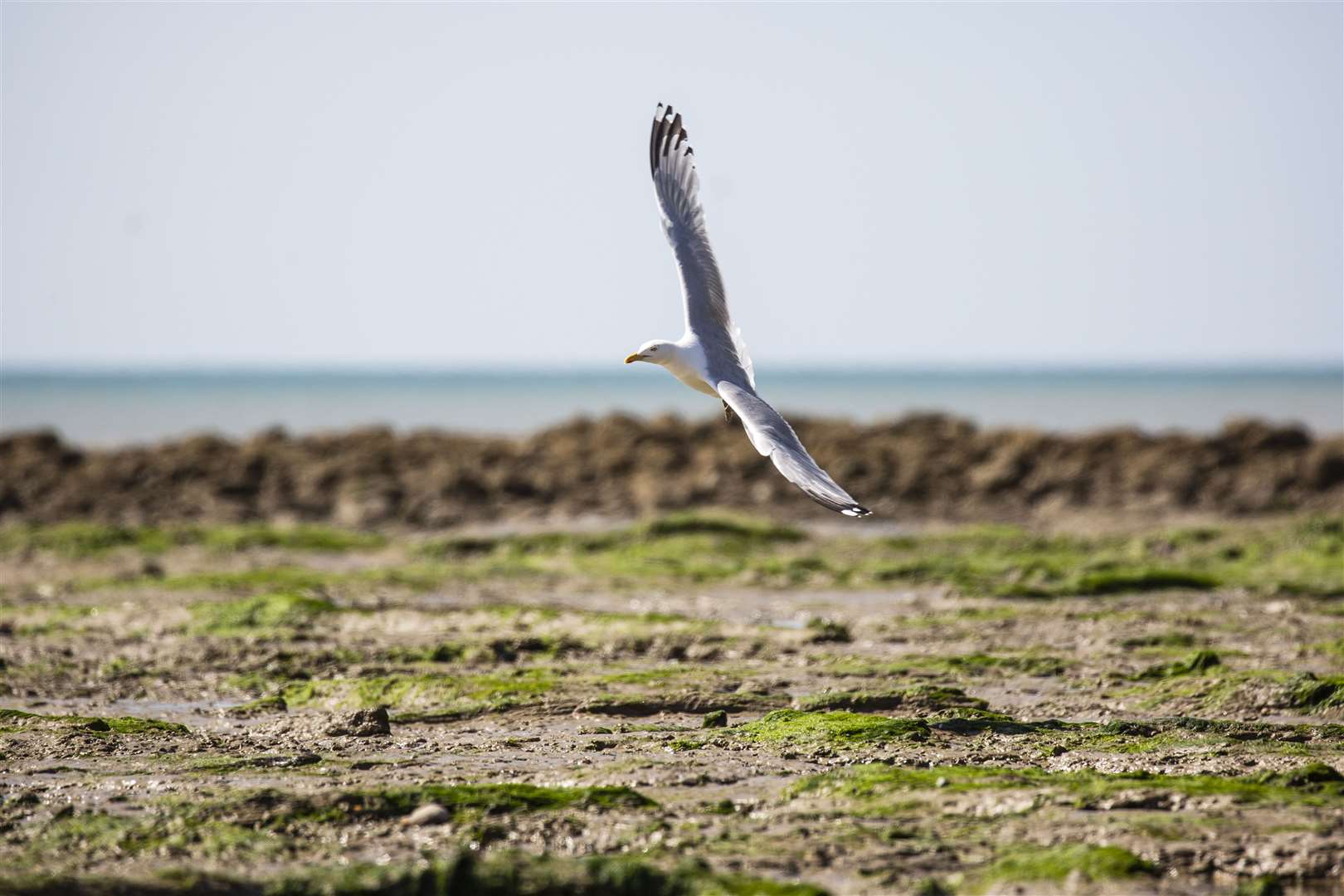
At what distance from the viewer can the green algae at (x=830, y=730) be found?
8.36 m

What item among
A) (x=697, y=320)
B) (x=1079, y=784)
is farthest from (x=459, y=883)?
(x=697, y=320)

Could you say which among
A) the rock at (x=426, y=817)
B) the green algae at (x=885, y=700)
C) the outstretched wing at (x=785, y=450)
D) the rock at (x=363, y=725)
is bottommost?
the rock at (x=363, y=725)

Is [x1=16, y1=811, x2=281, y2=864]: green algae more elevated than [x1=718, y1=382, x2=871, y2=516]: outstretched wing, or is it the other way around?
[x1=718, y1=382, x2=871, y2=516]: outstretched wing

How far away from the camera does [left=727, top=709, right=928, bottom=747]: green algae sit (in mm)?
8359

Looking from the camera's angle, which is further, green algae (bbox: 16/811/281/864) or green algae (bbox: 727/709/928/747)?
green algae (bbox: 727/709/928/747)

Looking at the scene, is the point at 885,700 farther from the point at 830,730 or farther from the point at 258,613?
the point at 258,613

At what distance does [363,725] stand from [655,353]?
3060mm

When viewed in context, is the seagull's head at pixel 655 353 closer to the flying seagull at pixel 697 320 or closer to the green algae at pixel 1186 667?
the flying seagull at pixel 697 320

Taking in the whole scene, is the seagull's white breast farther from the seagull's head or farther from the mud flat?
the mud flat

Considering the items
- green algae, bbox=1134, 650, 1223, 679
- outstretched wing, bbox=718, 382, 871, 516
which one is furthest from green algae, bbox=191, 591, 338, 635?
green algae, bbox=1134, 650, 1223, 679

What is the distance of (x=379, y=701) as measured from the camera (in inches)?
388

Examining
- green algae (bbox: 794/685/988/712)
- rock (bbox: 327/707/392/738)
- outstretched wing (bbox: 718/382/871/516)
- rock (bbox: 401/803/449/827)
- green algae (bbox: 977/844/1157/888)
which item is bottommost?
rock (bbox: 327/707/392/738)

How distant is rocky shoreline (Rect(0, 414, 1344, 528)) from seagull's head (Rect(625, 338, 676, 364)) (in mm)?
13654

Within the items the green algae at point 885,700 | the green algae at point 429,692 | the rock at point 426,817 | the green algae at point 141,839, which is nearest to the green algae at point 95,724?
the green algae at point 429,692
